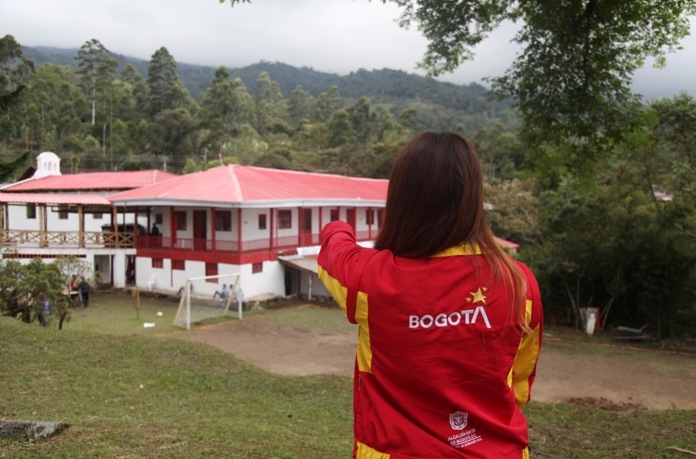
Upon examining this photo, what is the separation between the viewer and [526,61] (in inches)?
314

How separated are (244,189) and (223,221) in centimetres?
157

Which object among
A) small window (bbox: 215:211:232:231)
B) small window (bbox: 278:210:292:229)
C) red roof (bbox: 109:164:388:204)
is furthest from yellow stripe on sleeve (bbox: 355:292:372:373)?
small window (bbox: 278:210:292:229)

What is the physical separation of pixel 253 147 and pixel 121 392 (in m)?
42.5

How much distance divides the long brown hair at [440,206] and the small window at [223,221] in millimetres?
20623

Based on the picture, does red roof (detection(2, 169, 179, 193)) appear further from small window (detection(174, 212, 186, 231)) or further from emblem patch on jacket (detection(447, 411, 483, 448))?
emblem patch on jacket (detection(447, 411, 483, 448))

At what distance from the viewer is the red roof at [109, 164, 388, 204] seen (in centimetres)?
2092

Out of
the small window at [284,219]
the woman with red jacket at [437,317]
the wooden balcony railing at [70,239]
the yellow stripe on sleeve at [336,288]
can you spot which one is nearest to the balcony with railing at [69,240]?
the wooden balcony railing at [70,239]

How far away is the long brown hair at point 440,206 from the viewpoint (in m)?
1.55

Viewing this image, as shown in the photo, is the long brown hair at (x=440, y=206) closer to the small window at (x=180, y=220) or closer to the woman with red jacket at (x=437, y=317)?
the woman with red jacket at (x=437, y=317)

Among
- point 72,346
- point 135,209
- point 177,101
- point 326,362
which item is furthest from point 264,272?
point 177,101

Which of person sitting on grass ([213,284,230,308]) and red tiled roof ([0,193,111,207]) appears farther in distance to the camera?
red tiled roof ([0,193,111,207])

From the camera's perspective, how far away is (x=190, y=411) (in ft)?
21.0

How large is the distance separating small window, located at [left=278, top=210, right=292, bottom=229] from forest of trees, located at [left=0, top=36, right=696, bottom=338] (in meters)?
9.51

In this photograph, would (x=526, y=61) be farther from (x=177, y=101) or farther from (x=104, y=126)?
(x=177, y=101)
